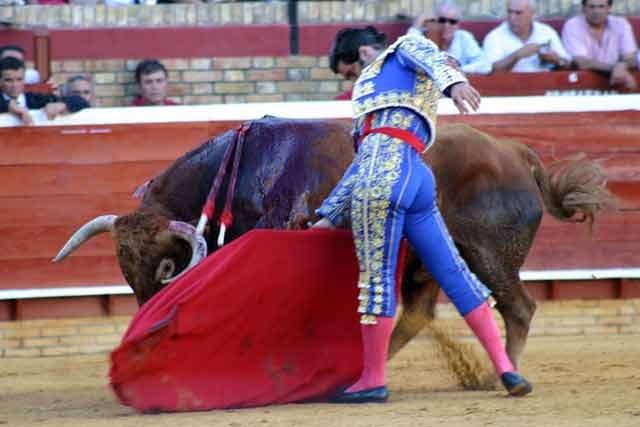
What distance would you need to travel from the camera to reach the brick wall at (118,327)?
703cm

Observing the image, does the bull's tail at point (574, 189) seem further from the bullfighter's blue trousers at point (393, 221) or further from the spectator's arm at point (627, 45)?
the spectator's arm at point (627, 45)

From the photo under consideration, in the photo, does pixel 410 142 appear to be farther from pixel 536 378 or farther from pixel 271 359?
pixel 536 378

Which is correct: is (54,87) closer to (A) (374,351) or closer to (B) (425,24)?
(B) (425,24)

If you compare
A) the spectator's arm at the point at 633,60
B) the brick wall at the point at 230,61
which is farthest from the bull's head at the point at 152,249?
the spectator's arm at the point at 633,60

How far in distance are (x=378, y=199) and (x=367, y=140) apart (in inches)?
9.0

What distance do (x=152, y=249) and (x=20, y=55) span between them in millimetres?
2747

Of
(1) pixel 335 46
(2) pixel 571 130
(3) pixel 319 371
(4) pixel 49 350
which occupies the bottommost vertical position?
(4) pixel 49 350

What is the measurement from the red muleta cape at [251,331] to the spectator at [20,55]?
2951mm

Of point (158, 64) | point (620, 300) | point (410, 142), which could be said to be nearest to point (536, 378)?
point (410, 142)

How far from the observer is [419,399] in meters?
4.90

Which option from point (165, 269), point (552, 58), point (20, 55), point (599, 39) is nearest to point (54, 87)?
point (20, 55)

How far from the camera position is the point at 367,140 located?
15.1 feet

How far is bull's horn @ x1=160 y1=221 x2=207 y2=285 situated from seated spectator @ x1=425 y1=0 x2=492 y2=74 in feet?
10.3

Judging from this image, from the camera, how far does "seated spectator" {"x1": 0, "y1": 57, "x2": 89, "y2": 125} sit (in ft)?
22.5
